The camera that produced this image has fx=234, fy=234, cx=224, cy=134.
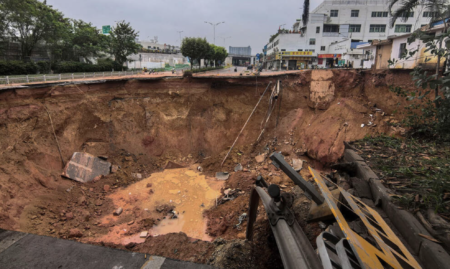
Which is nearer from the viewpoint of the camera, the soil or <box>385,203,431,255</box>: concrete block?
<box>385,203,431,255</box>: concrete block

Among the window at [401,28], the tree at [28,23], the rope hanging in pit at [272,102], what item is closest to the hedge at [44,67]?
the tree at [28,23]

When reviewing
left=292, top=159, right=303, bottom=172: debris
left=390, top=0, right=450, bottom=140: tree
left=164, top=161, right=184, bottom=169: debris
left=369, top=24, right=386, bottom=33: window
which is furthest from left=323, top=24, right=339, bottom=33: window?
left=164, top=161, right=184, bottom=169: debris

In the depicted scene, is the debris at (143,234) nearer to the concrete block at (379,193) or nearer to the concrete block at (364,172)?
the concrete block at (364,172)

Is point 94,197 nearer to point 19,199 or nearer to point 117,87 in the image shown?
point 19,199

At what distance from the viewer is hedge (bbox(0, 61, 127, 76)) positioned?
19750 millimetres

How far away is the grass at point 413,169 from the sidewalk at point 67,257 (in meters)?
4.23

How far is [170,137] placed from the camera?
53.0ft

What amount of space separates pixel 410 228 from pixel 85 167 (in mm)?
13650

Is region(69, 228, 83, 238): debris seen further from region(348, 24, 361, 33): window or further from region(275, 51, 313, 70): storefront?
region(348, 24, 361, 33): window

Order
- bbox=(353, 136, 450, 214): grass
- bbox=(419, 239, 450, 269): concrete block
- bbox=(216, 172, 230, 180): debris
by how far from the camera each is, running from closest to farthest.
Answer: bbox=(419, 239, 450, 269): concrete block < bbox=(353, 136, 450, 214): grass < bbox=(216, 172, 230, 180): debris

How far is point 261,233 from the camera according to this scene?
22.0ft

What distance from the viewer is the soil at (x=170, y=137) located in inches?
348

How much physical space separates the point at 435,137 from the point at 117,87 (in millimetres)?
15947

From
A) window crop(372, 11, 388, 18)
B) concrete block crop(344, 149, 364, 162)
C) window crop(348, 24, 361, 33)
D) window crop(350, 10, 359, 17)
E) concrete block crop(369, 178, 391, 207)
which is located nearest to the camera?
concrete block crop(369, 178, 391, 207)
